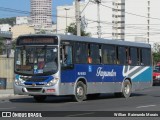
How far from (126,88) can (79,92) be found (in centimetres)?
495

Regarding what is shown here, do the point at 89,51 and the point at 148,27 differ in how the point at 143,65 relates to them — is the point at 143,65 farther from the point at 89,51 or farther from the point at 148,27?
the point at 148,27

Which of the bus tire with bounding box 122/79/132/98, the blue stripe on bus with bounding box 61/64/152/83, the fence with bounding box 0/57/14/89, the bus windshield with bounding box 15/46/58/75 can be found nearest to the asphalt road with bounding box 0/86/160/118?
the blue stripe on bus with bounding box 61/64/152/83

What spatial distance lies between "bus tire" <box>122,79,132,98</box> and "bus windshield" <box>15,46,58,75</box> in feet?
21.2

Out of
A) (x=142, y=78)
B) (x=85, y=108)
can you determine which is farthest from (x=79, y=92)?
(x=142, y=78)

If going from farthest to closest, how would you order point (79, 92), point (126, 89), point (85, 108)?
point (126, 89)
point (79, 92)
point (85, 108)

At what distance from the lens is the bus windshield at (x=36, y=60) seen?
2231cm

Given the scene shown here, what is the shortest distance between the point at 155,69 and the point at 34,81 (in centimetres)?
2468

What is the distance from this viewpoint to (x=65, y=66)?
22625 millimetres

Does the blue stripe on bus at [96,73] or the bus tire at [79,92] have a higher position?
the blue stripe on bus at [96,73]

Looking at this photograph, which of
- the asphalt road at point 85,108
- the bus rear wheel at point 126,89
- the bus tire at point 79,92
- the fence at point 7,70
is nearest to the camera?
the asphalt road at point 85,108

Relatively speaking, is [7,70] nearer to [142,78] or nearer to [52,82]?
[142,78]

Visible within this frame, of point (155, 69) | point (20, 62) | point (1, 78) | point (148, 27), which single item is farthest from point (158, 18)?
point (20, 62)

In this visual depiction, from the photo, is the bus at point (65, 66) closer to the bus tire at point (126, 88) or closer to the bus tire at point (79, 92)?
the bus tire at point (79, 92)

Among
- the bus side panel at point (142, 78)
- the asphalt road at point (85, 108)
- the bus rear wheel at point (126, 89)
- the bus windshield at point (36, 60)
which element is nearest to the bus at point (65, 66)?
the bus windshield at point (36, 60)
